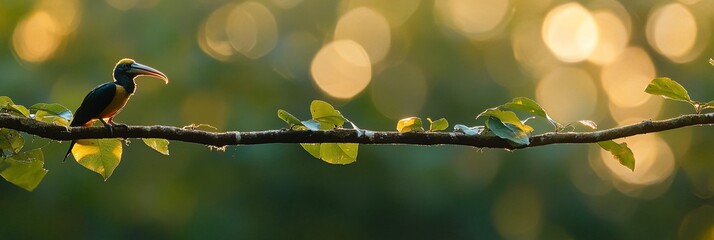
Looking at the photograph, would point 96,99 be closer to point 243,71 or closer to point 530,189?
point 243,71

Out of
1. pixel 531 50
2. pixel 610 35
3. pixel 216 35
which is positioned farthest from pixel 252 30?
pixel 610 35

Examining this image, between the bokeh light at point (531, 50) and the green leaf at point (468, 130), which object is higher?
the bokeh light at point (531, 50)

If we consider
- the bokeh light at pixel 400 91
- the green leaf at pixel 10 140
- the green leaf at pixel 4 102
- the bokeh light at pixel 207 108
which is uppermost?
the bokeh light at pixel 400 91

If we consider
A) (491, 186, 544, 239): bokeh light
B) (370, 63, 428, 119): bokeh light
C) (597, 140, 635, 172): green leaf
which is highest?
(370, 63, 428, 119): bokeh light

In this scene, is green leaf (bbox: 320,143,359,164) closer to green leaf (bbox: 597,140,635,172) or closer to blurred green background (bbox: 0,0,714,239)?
green leaf (bbox: 597,140,635,172)

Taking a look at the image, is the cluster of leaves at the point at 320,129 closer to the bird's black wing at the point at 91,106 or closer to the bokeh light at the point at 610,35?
the bird's black wing at the point at 91,106

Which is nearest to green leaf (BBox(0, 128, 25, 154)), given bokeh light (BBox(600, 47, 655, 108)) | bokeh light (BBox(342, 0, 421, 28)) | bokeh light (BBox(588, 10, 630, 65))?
bokeh light (BBox(342, 0, 421, 28))

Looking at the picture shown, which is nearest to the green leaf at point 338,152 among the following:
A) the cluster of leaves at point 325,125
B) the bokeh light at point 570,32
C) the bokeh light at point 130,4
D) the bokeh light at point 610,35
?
the cluster of leaves at point 325,125

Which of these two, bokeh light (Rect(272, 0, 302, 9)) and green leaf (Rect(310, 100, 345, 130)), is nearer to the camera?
green leaf (Rect(310, 100, 345, 130))

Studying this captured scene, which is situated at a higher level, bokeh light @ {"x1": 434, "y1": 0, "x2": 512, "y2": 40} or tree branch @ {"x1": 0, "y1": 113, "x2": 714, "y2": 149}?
bokeh light @ {"x1": 434, "y1": 0, "x2": 512, "y2": 40}
